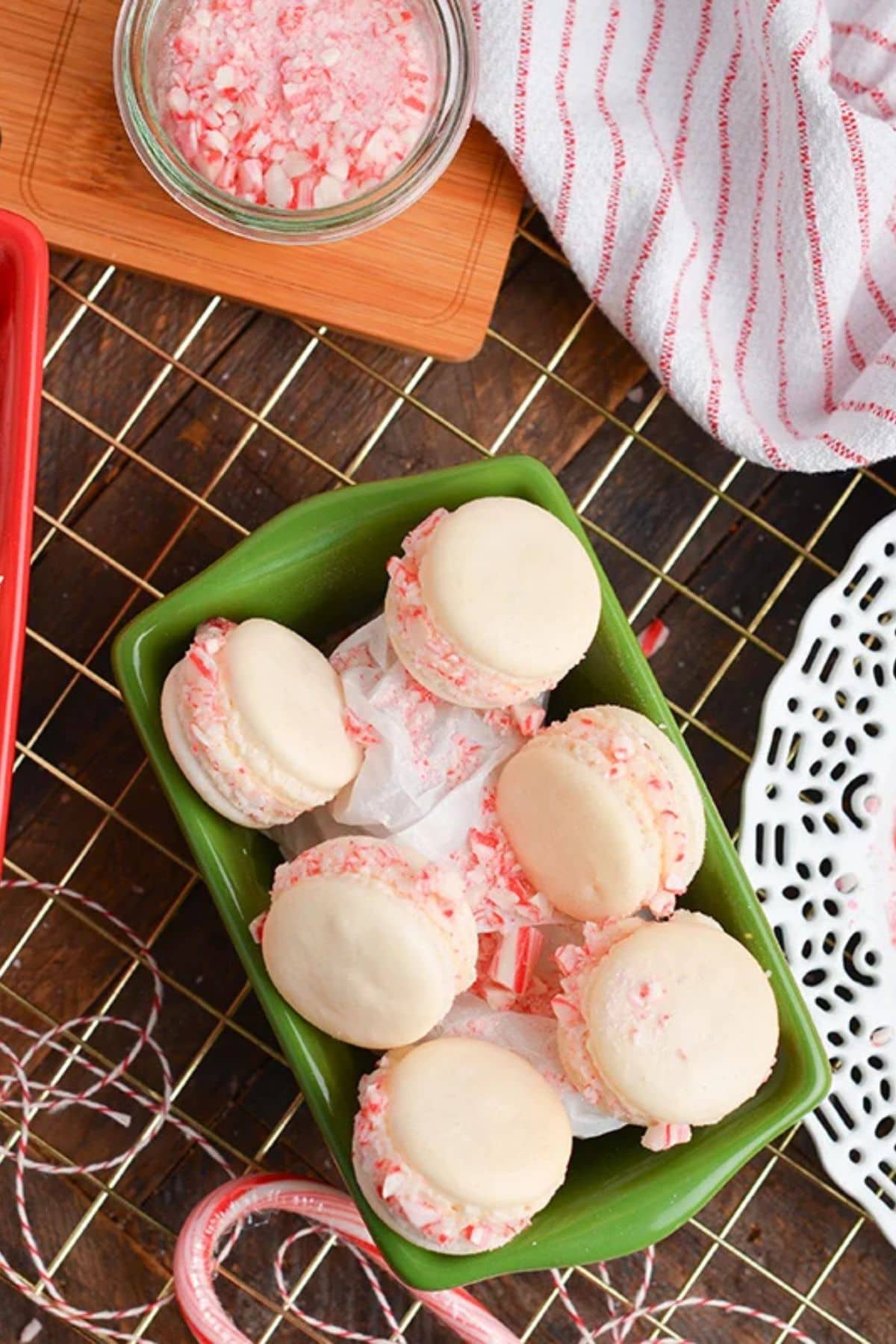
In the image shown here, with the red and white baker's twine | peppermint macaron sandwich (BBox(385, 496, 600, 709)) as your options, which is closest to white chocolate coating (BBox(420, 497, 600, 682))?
peppermint macaron sandwich (BBox(385, 496, 600, 709))

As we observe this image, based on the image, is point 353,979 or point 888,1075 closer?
point 353,979

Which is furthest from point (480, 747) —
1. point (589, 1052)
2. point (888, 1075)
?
point (888, 1075)

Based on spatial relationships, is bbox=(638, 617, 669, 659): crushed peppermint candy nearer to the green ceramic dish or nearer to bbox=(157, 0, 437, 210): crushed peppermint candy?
the green ceramic dish

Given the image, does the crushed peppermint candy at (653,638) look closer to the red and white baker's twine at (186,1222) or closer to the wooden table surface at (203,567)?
the wooden table surface at (203,567)

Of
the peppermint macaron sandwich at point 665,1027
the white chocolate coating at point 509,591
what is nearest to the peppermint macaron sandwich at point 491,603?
the white chocolate coating at point 509,591

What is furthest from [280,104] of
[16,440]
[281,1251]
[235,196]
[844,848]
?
[281,1251]

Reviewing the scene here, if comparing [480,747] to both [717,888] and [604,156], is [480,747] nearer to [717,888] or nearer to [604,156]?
[717,888]
